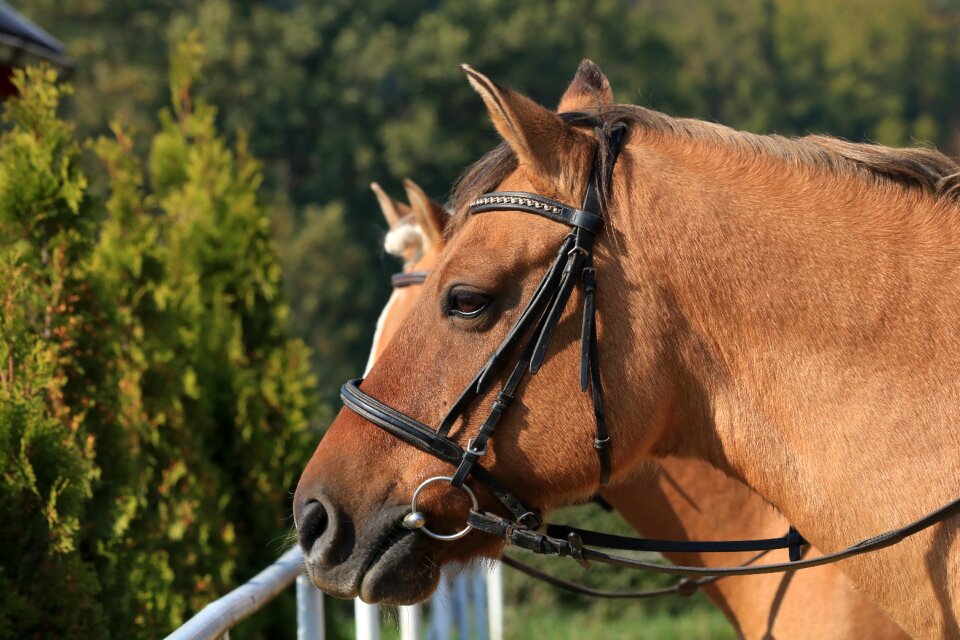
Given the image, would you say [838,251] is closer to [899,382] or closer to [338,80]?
[899,382]

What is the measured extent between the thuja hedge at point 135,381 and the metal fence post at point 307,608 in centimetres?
33

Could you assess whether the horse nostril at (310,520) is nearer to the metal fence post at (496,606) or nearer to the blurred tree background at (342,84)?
the metal fence post at (496,606)

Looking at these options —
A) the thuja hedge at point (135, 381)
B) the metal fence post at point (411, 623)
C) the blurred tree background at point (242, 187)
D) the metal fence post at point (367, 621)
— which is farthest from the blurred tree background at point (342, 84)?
the metal fence post at point (367, 621)

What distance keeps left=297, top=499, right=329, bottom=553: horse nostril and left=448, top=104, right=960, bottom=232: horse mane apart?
0.84 meters

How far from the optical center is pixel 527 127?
2.48m

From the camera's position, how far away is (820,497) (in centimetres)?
235

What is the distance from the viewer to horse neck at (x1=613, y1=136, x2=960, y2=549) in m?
2.28

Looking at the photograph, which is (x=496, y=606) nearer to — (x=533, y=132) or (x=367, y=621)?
(x=367, y=621)

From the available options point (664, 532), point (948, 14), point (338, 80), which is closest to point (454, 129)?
point (338, 80)

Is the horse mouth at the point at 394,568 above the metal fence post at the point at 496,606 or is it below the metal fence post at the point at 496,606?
above

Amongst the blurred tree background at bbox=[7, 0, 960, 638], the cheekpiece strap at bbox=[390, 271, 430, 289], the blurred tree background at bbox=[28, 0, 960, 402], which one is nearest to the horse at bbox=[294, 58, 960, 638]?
the blurred tree background at bbox=[7, 0, 960, 638]

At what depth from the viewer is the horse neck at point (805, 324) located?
7.48ft

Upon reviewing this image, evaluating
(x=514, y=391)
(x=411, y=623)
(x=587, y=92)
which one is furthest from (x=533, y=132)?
(x=411, y=623)

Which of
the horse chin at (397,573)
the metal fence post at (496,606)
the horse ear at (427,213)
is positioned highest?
the horse ear at (427,213)
